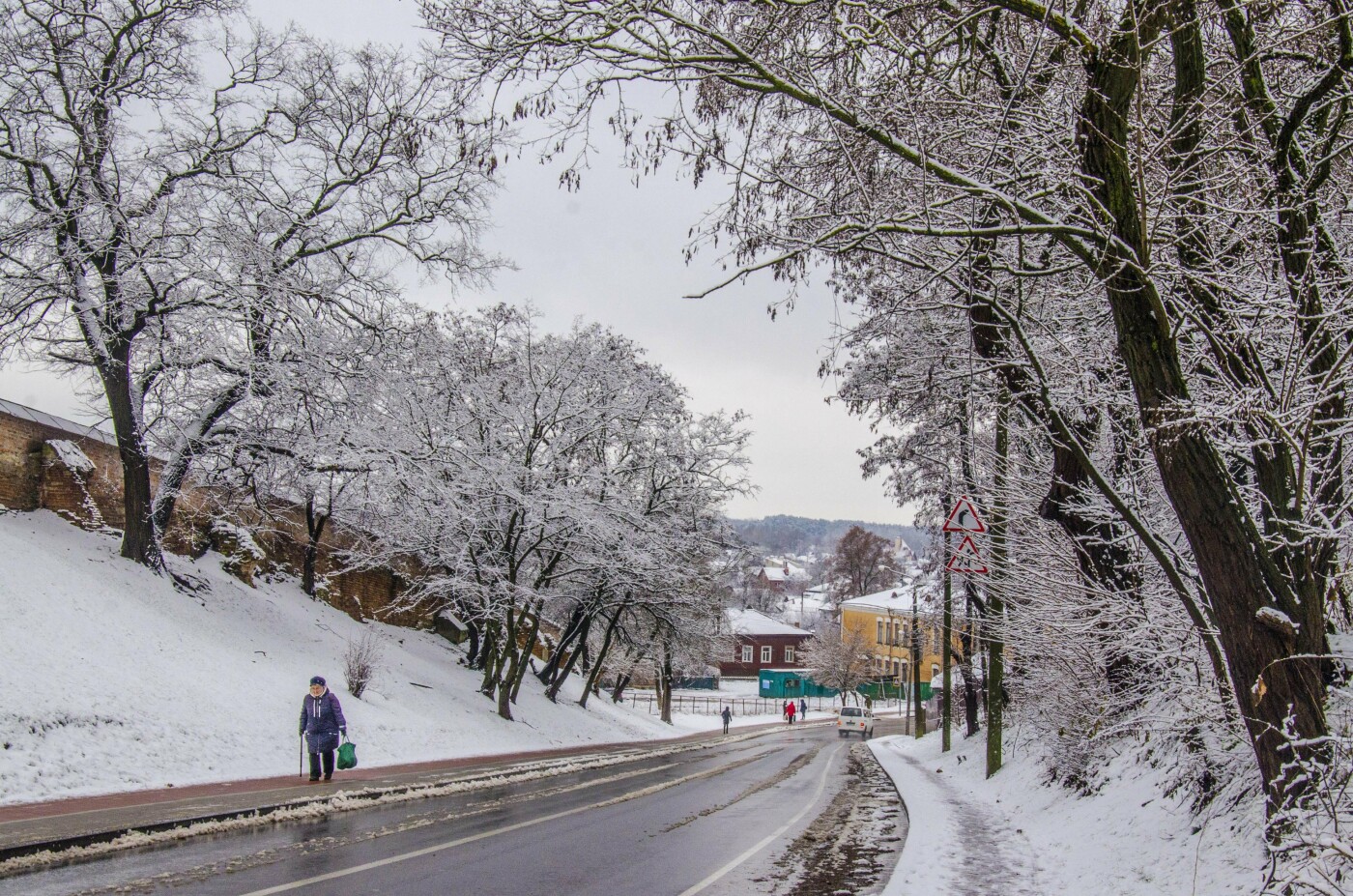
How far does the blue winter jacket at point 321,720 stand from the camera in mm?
13500

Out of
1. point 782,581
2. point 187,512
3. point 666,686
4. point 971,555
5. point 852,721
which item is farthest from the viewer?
point 782,581

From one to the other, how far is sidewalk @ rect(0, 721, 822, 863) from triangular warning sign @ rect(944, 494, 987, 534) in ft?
27.6

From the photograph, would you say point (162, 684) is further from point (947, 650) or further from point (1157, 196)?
point (947, 650)

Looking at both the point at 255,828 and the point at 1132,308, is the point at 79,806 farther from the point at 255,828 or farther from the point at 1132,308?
the point at 1132,308

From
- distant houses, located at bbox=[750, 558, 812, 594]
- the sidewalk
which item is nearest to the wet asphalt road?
the sidewalk

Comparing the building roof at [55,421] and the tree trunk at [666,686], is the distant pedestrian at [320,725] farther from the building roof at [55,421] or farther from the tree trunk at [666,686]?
the tree trunk at [666,686]

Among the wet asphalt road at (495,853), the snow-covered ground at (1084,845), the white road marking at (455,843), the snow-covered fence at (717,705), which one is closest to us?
the snow-covered ground at (1084,845)

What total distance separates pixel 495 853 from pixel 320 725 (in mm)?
6065

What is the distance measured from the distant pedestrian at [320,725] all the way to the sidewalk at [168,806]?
332 millimetres

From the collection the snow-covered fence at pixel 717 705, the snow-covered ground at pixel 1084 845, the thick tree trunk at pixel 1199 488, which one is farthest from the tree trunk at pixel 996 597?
the snow-covered fence at pixel 717 705

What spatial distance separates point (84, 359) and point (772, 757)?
20.4 m

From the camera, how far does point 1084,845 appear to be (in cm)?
913

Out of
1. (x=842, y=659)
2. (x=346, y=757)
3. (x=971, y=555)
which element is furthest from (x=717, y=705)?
(x=971, y=555)

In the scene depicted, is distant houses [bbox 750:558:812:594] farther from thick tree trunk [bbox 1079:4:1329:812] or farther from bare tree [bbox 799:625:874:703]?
thick tree trunk [bbox 1079:4:1329:812]
